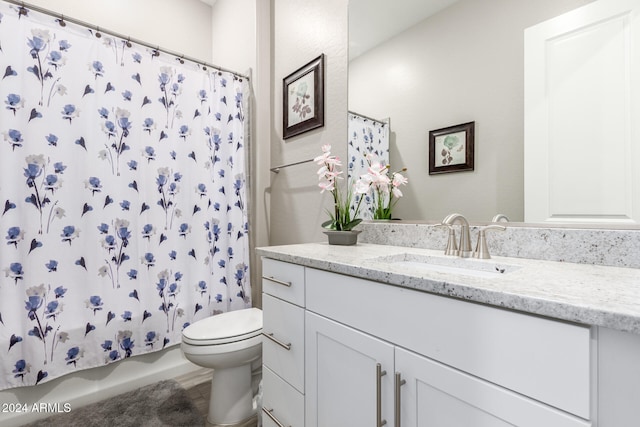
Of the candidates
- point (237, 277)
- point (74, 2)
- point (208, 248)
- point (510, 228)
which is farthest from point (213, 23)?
point (510, 228)

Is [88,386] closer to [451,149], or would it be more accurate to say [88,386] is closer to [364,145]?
[364,145]

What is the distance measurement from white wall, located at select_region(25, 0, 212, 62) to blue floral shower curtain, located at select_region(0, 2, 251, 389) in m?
0.57

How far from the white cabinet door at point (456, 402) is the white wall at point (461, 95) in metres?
0.62

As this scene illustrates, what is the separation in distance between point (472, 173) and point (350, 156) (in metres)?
0.60

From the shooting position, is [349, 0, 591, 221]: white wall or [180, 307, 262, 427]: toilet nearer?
[349, 0, 591, 221]: white wall

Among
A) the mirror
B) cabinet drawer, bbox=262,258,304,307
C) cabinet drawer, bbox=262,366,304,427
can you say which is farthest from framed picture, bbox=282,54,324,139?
cabinet drawer, bbox=262,366,304,427

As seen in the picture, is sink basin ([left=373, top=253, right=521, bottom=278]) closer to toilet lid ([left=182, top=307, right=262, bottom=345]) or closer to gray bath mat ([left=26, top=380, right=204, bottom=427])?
toilet lid ([left=182, top=307, right=262, bottom=345])

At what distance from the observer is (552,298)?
50cm

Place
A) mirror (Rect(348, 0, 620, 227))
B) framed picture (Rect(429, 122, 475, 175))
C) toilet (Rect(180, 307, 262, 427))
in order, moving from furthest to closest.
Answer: toilet (Rect(180, 307, 262, 427)) < framed picture (Rect(429, 122, 475, 175)) < mirror (Rect(348, 0, 620, 227))

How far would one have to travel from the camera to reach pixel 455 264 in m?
0.97

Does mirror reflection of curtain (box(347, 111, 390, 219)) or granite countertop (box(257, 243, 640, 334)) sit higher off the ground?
mirror reflection of curtain (box(347, 111, 390, 219))

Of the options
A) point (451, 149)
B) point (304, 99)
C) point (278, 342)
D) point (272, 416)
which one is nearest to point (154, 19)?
point (304, 99)

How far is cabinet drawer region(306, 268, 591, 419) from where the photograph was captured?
1.54 ft

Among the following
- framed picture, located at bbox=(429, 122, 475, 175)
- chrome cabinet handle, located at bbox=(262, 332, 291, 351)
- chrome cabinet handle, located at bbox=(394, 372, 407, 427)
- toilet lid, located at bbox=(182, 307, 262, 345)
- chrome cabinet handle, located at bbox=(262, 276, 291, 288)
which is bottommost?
toilet lid, located at bbox=(182, 307, 262, 345)
